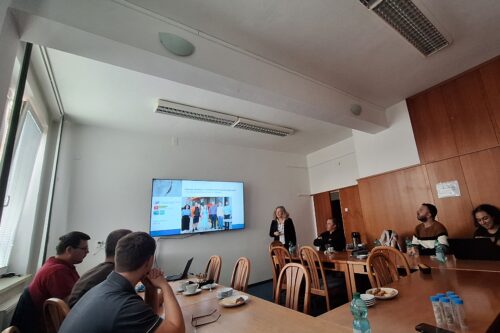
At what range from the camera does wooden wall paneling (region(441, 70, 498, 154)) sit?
9.68 feet

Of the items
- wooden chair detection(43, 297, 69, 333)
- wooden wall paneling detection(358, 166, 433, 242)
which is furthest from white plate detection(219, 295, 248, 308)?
wooden wall paneling detection(358, 166, 433, 242)

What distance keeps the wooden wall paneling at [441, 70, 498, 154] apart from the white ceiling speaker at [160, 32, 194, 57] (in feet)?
11.6

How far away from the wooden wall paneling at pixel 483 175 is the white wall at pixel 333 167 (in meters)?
2.15

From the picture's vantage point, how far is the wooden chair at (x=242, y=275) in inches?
89.4

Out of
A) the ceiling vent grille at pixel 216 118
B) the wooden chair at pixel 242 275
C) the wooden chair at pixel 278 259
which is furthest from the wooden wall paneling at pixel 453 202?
the wooden chair at pixel 242 275

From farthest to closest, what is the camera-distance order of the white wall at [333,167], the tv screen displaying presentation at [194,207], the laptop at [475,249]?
the white wall at [333,167] < the tv screen displaying presentation at [194,207] < the laptop at [475,249]

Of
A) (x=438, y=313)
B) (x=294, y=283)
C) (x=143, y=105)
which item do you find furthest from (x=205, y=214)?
(x=438, y=313)

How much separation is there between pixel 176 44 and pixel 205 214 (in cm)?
315

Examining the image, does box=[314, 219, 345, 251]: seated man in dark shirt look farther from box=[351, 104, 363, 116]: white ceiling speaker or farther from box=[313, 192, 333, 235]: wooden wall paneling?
box=[351, 104, 363, 116]: white ceiling speaker

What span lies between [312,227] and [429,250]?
3.35 meters

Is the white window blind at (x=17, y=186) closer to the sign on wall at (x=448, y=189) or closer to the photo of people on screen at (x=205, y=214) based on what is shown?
the photo of people on screen at (x=205, y=214)

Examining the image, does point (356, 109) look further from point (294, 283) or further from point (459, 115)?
point (294, 283)

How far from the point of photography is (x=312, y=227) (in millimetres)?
6000

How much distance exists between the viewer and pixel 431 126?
3.41 meters
